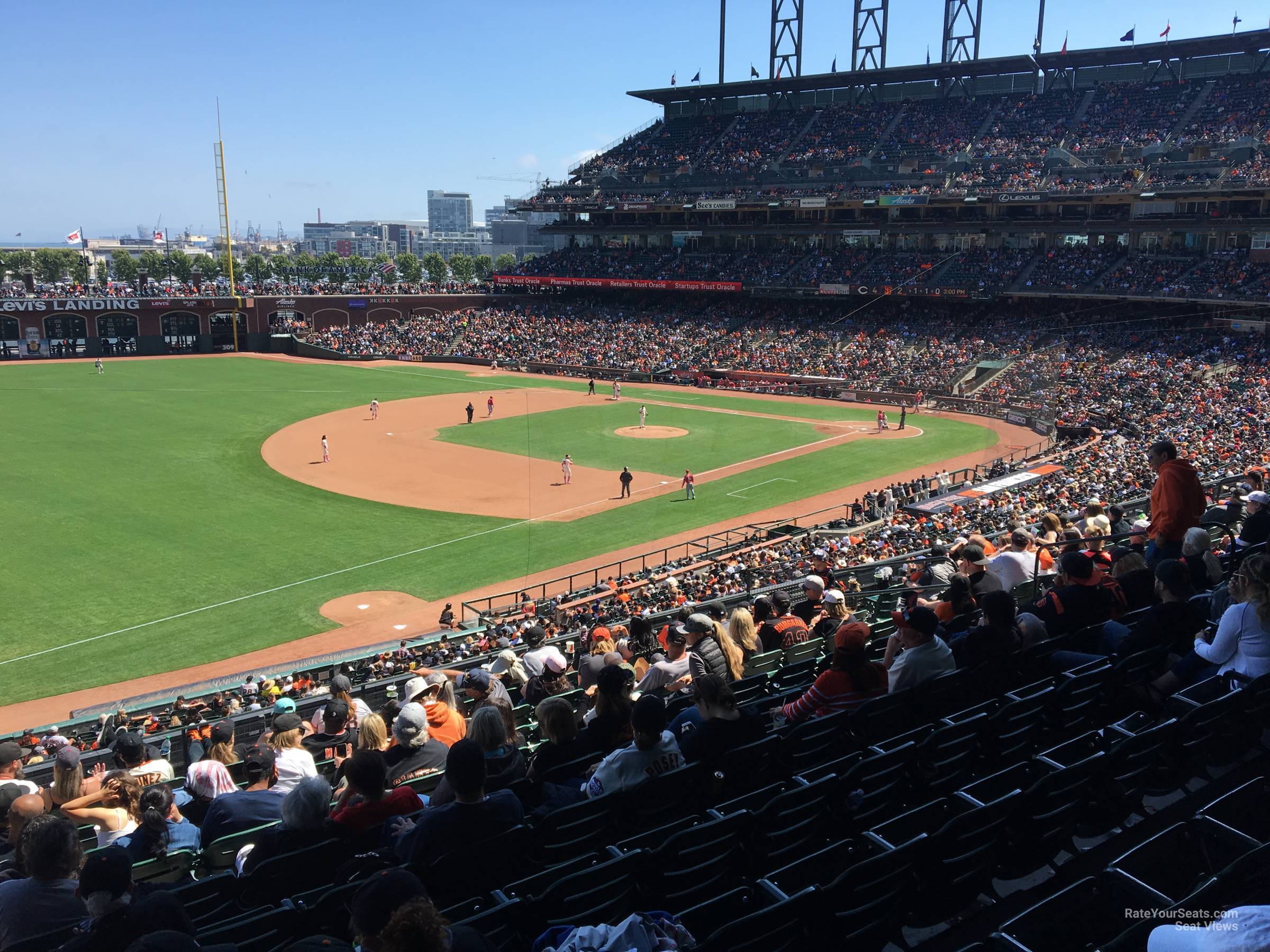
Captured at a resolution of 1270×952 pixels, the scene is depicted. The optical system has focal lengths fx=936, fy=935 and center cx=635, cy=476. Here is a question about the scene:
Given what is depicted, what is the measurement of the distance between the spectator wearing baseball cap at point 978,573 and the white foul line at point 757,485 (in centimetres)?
2188

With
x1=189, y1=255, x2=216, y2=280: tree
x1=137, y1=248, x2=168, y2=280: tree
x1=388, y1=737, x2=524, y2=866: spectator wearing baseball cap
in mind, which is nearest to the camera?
x1=388, y1=737, x2=524, y2=866: spectator wearing baseball cap

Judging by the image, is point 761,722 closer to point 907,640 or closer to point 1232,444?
point 907,640

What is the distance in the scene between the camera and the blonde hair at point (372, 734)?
7312 millimetres

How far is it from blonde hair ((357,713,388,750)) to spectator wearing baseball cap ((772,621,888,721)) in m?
3.23

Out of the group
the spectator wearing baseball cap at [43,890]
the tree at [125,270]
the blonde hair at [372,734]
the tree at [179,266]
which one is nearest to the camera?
the spectator wearing baseball cap at [43,890]

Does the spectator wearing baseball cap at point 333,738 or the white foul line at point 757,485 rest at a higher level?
the spectator wearing baseball cap at point 333,738

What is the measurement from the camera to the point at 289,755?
23.9 ft

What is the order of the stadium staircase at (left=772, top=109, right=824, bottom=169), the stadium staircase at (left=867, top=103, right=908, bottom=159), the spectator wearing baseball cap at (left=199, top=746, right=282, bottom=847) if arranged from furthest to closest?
the stadium staircase at (left=772, top=109, right=824, bottom=169) → the stadium staircase at (left=867, top=103, right=908, bottom=159) → the spectator wearing baseball cap at (left=199, top=746, right=282, bottom=847)

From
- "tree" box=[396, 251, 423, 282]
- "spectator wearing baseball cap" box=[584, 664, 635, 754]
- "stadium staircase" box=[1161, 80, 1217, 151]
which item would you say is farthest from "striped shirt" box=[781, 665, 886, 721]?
"tree" box=[396, 251, 423, 282]

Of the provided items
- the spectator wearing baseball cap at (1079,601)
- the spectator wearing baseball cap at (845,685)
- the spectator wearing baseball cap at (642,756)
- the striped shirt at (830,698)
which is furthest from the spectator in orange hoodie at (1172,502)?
the spectator wearing baseball cap at (642,756)

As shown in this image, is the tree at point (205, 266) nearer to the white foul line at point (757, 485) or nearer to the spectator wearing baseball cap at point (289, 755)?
the white foul line at point (757, 485)

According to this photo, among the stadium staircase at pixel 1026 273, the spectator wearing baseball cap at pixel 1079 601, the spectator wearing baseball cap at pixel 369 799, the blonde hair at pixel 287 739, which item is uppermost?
the stadium staircase at pixel 1026 273

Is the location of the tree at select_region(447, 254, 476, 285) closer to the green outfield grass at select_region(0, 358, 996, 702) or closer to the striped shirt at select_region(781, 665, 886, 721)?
the green outfield grass at select_region(0, 358, 996, 702)

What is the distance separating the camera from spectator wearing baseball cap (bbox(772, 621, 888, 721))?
24.5ft
